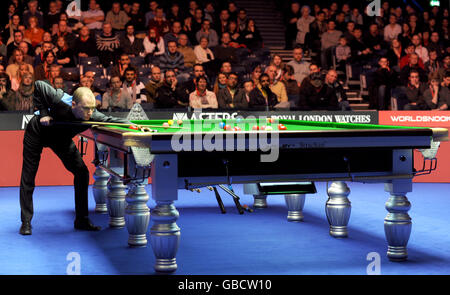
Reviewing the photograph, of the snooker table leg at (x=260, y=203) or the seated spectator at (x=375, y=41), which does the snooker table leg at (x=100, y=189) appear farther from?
the seated spectator at (x=375, y=41)

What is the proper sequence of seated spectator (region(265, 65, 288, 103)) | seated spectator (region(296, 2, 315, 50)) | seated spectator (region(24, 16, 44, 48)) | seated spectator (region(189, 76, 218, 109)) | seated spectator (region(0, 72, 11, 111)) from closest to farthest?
1. seated spectator (region(0, 72, 11, 111))
2. seated spectator (region(189, 76, 218, 109))
3. seated spectator (region(24, 16, 44, 48))
4. seated spectator (region(265, 65, 288, 103))
5. seated spectator (region(296, 2, 315, 50))

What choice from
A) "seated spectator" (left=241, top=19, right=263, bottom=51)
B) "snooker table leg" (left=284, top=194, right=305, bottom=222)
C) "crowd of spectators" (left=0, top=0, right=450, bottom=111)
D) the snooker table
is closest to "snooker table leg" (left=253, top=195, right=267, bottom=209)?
"snooker table leg" (left=284, top=194, right=305, bottom=222)

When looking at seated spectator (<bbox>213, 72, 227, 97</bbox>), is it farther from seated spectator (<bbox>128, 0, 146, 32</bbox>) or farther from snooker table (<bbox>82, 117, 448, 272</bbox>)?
snooker table (<bbox>82, 117, 448, 272</bbox>)

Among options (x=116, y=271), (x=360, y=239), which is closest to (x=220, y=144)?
(x=116, y=271)

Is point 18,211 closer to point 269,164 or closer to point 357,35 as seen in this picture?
point 269,164

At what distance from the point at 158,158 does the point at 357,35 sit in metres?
10.3

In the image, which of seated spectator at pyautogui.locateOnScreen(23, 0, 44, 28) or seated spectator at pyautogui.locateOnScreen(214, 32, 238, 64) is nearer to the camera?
seated spectator at pyautogui.locateOnScreen(23, 0, 44, 28)

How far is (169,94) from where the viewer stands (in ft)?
38.5

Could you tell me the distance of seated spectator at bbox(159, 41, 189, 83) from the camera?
12430 millimetres

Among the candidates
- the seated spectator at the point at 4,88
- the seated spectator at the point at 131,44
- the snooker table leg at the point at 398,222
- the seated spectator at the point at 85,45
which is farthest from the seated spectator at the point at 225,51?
the snooker table leg at the point at 398,222

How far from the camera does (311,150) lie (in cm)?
481

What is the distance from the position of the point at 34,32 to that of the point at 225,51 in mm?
3675

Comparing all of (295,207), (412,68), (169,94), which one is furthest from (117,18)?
(295,207)

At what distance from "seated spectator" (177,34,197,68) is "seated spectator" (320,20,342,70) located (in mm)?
2847
